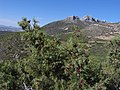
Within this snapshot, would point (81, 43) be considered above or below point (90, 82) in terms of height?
above

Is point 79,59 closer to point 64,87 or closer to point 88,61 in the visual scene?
point 88,61

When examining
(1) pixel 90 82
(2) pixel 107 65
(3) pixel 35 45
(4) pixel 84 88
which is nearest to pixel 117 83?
(2) pixel 107 65

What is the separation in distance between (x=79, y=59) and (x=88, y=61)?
5.08 ft

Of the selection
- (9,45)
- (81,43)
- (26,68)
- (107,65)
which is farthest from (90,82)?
(9,45)

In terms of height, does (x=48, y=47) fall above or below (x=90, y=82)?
above

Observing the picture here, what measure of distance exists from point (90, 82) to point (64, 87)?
3.14m

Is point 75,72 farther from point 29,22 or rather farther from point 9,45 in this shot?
point 9,45

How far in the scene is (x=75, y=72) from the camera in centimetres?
2630

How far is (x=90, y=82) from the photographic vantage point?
94.3ft

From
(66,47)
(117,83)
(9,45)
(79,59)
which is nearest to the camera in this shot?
(79,59)

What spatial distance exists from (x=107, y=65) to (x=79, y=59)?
14282mm

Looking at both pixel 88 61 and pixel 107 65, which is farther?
pixel 107 65

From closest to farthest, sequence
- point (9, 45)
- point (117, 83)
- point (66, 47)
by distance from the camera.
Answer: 1. point (66, 47)
2. point (117, 83)
3. point (9, 45)

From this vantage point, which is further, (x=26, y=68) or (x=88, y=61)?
(x=26, y=68)
